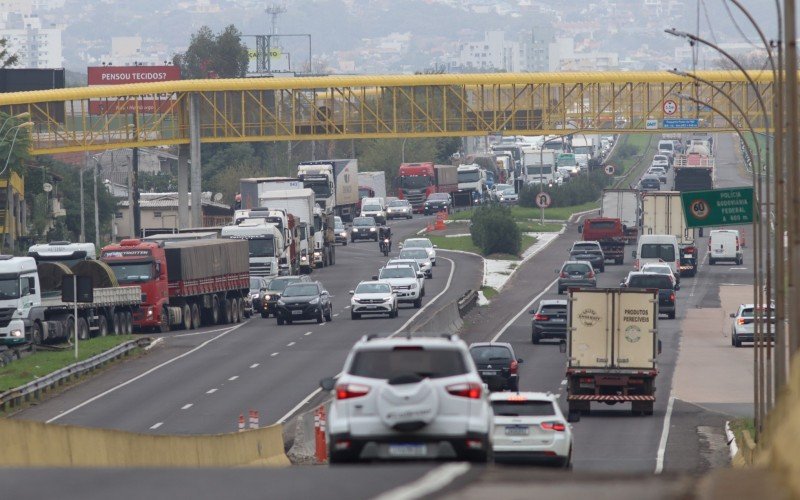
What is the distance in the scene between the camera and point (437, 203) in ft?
415

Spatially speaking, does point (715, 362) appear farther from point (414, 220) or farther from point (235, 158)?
point (235, 158)

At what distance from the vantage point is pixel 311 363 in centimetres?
4788

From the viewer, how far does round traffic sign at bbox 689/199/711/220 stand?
138 feet

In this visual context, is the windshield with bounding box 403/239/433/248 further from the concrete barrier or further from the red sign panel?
the concrete barrier

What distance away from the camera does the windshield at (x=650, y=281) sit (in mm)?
62531

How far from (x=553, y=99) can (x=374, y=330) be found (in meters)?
43.0

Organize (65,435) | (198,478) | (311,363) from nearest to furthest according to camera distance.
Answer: (198,478) < (65,435) < (311,363)

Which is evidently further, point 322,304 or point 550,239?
point 550,239

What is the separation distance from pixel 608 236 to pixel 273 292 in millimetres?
27902

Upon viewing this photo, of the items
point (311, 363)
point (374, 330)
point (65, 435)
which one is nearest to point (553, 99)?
point (374, 330)

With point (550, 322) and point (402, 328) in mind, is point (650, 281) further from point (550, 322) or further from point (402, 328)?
point (402, 328)

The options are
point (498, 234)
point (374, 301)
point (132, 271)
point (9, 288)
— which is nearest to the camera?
point (9, 288)

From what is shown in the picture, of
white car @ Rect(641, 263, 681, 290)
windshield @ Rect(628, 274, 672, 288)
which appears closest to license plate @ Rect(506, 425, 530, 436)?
windshield @ Rect(628, 274, 672, 288)

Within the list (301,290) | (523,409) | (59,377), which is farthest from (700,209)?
(301,290)
